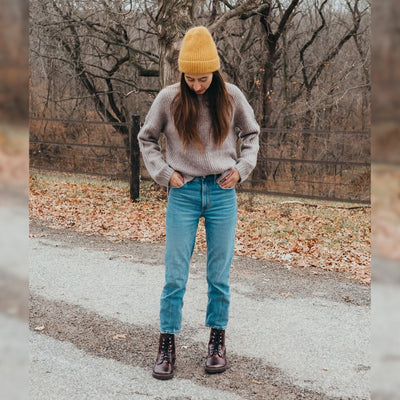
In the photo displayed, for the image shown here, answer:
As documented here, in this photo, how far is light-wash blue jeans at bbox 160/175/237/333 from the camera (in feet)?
10.5

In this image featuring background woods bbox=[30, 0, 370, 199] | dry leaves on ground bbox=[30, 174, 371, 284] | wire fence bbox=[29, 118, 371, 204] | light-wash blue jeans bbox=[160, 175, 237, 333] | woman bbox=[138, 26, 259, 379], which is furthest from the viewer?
background woods bbox=[30, 0, 370, 199]

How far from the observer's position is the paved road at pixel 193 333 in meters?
3.12

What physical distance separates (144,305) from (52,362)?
1321 millimetres

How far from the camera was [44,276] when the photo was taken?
17.9 ft

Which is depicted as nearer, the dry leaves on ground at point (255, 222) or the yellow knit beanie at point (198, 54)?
the yellow knit beanie at point (198, 54)

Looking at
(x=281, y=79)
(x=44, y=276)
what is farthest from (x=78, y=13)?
(x=44, y=276)

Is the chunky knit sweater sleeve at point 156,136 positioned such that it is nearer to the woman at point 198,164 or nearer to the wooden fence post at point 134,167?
the woman at point 198,164

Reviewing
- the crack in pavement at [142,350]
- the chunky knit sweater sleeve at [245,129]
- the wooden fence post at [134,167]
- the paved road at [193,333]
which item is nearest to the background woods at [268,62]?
the wooden fence post at [134,167]

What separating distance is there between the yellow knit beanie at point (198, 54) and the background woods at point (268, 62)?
8.78m

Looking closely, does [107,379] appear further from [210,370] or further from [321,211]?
[321,211]

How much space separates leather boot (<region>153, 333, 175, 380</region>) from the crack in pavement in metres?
0.08

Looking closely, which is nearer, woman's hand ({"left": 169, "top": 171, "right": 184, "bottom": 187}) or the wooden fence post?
woman's hand ({"left": 169, "top": 171, "right": 184, "bottom": 187})

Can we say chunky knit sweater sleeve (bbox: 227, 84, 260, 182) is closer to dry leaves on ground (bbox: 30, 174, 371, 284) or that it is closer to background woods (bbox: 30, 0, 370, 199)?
dry leaves on ground (bbox: 30, 174, 371, 284)

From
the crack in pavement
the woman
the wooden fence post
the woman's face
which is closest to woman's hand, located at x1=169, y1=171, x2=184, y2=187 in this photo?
the woman
